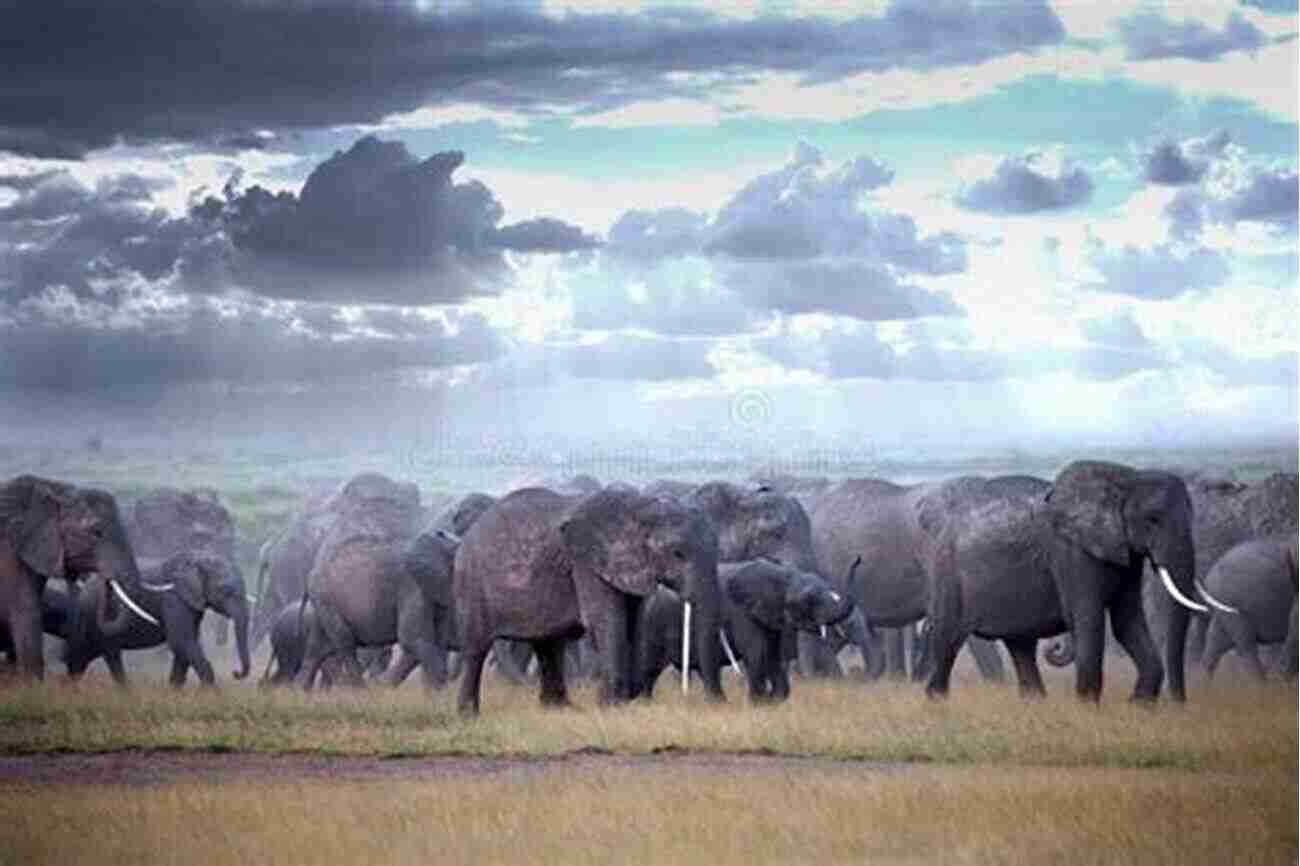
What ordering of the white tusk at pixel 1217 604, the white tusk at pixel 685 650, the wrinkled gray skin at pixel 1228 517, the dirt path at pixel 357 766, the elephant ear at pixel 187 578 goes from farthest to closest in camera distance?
the elephant ear at pixel 187 578, the wrinkled gray skin at pixel 1228 517, the white tusk at pixel 1217 604, the white tusk at pixel 685 650, the dirt path at pixel 357 766

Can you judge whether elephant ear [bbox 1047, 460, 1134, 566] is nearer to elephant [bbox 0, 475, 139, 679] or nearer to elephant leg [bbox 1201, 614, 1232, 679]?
elephant leg [bbox 1201, 614, 1232, 679]

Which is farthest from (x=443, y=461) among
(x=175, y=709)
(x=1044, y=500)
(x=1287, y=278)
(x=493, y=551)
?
(x=1287, y=278)

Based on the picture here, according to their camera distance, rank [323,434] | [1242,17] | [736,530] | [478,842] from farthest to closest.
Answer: [736,530], [323,434], [1242,17], [478,842]

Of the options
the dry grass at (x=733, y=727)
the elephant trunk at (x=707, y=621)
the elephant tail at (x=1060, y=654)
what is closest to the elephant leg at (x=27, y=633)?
the dry grass at (x=733, y=727)

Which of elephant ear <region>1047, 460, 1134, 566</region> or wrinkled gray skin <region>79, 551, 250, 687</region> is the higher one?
elephant ear <region>1047, 460, 1134, 566</region>

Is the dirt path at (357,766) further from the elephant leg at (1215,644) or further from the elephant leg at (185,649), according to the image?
the elephant leg at (185,649)

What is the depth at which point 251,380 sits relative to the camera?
15.6m

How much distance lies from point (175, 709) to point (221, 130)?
259 cm

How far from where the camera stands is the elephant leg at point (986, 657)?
17.2 metres

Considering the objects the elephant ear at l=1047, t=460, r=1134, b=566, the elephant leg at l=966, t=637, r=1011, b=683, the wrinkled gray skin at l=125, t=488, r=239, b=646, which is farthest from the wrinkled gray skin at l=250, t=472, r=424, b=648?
the elephant ear at l=1047, t=460, r=1134, b=566

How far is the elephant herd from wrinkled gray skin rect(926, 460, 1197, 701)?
0.01m

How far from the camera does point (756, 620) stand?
16562 mm

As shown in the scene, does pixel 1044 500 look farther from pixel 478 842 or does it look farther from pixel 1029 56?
pixel 478 842

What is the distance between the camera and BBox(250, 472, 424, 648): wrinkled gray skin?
1756cm
